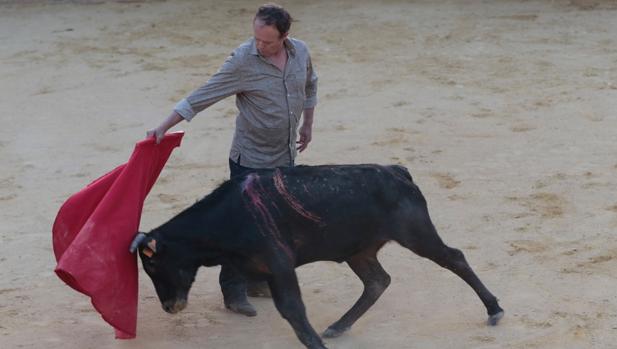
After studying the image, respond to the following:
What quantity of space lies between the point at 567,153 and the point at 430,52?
10.3 feet

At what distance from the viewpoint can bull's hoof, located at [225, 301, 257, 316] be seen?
19.6ft

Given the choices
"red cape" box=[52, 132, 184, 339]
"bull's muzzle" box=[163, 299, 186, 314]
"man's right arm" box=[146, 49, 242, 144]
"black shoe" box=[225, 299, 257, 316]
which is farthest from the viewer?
"black shoe" box=[225, 299, 257, 316]

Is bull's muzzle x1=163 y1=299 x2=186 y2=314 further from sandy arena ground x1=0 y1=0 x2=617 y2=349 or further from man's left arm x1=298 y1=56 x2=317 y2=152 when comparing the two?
man's left arm x1=298 y1=56 x2=317 y2=152

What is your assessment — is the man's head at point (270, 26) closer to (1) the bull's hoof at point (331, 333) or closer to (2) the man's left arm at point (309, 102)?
(2) the man's left arm at point (309, 102)

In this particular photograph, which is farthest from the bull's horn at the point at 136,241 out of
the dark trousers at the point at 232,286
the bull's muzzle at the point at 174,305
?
the dark trousers at the point at 232,286

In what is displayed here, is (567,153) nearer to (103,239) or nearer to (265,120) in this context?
(265,120)

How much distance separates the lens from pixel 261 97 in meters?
5.85

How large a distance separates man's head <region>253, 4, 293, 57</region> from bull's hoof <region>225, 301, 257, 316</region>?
4.15ft

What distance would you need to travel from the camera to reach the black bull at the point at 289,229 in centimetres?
538

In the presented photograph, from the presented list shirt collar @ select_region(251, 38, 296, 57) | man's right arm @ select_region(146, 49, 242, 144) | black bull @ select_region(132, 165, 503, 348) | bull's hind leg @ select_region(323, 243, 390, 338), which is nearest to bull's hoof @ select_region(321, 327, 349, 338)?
bull's hind leg @ select_region(323, 243, 390, 338)

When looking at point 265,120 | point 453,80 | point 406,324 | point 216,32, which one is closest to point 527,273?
point 406,324

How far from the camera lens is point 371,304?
584 cm

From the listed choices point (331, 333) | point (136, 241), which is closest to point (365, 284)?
point (331, 333)

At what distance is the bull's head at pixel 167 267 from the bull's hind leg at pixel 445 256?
0.98 m
